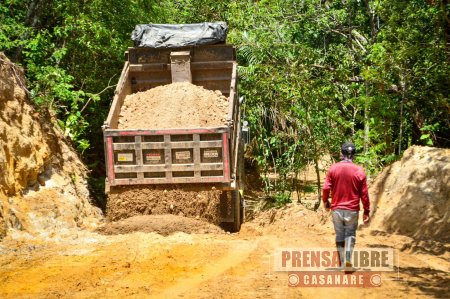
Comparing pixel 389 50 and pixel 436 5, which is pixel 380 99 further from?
pixel 436 5

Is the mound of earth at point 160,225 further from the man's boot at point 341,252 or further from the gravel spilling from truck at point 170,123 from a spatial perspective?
the man's boot at point 341,252

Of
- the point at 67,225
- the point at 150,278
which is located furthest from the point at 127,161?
the point at 150,278

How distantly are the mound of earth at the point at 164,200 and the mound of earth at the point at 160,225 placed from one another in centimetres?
17

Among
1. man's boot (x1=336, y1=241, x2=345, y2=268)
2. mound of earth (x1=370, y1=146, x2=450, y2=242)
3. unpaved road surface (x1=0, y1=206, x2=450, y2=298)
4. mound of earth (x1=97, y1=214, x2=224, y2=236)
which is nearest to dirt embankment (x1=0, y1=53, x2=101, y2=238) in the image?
unpaved road surface (x1=0, y1=206, x2=450, y2=298)

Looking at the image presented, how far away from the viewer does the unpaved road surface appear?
6281 mm

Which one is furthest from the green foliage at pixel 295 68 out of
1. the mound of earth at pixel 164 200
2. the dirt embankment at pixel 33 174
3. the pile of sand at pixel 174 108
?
the mound of earth at pixel 164 200

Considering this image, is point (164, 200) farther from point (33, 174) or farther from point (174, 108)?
point (33, 174)

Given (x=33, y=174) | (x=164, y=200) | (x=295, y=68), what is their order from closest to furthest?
(x=164, y=200), (x=33, y=174), (x=295, y=68)

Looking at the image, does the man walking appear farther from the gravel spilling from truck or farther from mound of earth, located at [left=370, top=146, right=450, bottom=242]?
the gravel spilling from truck

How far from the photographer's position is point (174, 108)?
10.7m

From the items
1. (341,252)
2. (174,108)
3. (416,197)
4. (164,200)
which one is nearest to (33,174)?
(164,200)

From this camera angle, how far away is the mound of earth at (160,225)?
9344mm

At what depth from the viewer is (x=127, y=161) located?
9680 mm

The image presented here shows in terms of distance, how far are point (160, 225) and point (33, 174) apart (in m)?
2.39
